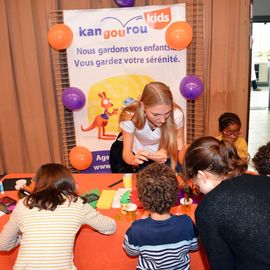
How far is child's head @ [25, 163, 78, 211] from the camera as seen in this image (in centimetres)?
148

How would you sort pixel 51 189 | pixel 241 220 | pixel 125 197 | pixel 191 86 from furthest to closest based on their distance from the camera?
pixel 191 86 < pixel 125 197 < pixel 51 189 < pixel 241 220

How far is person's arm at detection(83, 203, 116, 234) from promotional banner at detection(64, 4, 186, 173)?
193 cm

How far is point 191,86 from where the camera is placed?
3146 mm

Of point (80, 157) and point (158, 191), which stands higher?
point (158, 191)

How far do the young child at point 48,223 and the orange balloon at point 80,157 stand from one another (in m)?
1.78

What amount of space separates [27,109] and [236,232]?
304 centimetres

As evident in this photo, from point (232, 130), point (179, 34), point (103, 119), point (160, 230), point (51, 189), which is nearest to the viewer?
point (160, 230)

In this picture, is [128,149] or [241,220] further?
[128,149]

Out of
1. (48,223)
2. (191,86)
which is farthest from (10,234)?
(191,86)

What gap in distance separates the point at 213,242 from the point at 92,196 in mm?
962

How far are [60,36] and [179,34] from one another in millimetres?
1132

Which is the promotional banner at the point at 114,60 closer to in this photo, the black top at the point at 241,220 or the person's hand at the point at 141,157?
the person's hand at the point at 141,157

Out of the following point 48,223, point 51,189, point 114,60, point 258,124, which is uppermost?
point 114,60

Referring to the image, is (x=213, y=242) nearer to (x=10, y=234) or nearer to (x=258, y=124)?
(x=10, y=234)
